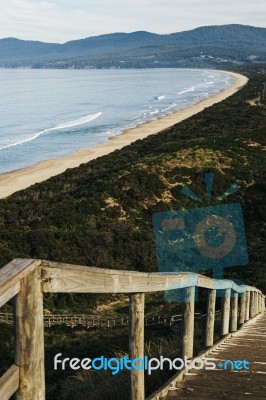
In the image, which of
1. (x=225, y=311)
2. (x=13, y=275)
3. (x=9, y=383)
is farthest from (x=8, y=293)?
(x=225, y=311)

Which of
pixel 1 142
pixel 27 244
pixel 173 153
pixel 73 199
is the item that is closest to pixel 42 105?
pixel 1 142

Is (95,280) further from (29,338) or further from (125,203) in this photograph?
(125,203)

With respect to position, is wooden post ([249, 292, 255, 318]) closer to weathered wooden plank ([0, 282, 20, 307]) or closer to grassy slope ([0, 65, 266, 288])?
grassy slope ([0, 65, 266, 288])

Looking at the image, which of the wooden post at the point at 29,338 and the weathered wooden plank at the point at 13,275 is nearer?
the weathered wooden plank at the point at 13,275

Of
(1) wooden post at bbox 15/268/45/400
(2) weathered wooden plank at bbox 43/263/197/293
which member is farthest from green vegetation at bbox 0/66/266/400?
(1) wooden post at bbox 15/268/45/400

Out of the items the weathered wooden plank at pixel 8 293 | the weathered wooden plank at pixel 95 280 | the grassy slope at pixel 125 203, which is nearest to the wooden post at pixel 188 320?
the weathered wooden plank at pixel 95 280

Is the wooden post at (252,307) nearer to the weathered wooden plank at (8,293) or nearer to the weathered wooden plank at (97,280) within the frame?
the weathered wooden plank at (97,280)

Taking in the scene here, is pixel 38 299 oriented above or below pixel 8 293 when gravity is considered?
below
